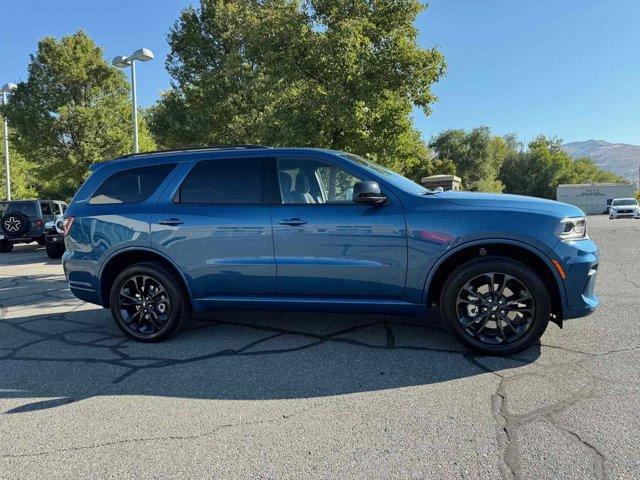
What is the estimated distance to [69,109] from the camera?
21.5 m

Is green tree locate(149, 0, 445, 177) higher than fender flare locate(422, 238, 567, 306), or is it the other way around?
green tree locate(149, 0, 445, 177)

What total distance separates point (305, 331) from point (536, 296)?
7.50ft

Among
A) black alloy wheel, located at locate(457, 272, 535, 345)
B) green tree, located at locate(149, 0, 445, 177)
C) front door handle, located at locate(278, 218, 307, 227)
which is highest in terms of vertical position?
green tree, located at locate(149, 0, 445, 177)

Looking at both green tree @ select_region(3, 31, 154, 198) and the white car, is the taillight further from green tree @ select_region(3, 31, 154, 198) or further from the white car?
the white car

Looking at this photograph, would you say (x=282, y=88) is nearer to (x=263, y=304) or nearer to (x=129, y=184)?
(x=129, y=184)

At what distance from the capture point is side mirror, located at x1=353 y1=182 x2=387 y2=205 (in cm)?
413

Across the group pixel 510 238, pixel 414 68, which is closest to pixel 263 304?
pixel 510 238

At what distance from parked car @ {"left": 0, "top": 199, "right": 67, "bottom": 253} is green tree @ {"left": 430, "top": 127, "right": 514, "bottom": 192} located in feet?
158

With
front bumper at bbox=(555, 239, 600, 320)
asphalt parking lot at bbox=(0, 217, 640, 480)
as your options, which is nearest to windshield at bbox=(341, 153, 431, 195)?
front bumper at bbox=(555, 239, 600, 320)

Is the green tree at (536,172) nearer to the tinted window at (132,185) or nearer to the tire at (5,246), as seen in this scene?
the tire at (5,246)

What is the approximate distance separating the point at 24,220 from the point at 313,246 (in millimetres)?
15536

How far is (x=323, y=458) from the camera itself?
2.72 meters

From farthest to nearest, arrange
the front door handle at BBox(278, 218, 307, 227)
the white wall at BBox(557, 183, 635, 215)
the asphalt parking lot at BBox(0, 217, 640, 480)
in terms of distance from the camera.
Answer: the white wall at BBox(557, 183, 635, 215)
the front door handle at BBox(278, 218, 307, 227)
the asphalt parking lot at BBox(0, 217, 640, 480)

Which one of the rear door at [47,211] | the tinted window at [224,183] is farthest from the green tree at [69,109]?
the tinted window at [224,183]
